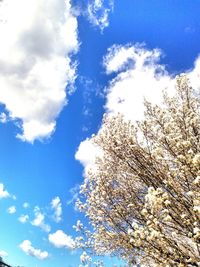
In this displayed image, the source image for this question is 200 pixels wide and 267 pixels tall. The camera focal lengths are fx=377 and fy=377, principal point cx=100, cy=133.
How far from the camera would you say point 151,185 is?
1119 centimetres

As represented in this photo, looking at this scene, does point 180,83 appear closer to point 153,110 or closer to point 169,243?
point 153,110

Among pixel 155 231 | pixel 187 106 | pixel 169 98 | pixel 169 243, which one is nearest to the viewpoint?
pixel 155 231

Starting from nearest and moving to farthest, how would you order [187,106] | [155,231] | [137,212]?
[155,231] < [137,212] < [187,106]

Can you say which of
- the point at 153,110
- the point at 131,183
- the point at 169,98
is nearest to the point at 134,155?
the point at 131,183

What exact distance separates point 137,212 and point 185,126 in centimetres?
307

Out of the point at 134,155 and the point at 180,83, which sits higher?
the point at 180,83

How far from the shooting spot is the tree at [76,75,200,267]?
857 cm

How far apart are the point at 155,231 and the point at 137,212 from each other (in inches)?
155

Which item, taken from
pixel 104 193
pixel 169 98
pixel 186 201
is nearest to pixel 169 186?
pixel 186 201

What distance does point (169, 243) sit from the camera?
831 cm

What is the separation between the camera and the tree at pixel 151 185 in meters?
8.57

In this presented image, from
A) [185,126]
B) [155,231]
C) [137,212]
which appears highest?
[185,126]

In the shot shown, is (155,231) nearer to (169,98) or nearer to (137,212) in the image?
(137,212)

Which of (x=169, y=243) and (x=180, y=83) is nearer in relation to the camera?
(x=169, y=243)
